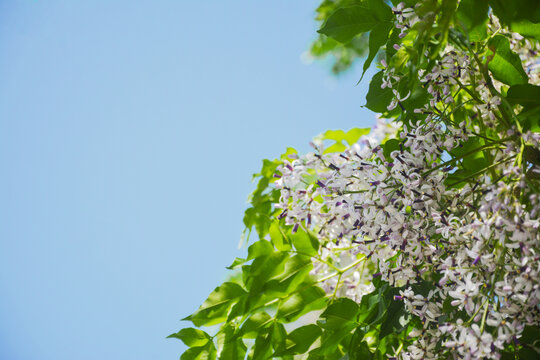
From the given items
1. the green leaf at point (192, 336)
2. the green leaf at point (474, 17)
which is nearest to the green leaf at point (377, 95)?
the green leaf at point (474, 17)

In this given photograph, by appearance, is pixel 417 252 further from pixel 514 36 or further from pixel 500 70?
pixel 514 36

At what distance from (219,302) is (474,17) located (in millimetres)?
557

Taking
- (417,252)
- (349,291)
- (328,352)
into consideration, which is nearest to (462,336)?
(417,252)

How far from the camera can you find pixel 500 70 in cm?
67

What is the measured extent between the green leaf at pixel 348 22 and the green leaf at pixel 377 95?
73 millimetres

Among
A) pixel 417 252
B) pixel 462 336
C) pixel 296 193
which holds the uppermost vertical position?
pixel 296 193

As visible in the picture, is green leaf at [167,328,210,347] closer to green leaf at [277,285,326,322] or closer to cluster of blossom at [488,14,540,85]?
green leaf at [277,285,326,322]

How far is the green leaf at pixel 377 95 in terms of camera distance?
27.8 inches

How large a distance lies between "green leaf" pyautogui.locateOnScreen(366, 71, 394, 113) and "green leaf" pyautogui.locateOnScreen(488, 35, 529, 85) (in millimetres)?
144

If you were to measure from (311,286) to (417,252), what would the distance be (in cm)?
23

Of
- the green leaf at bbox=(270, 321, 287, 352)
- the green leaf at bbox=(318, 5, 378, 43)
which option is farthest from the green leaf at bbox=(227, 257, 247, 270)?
the green leaf at bbox=(318, 5, 378, 43)

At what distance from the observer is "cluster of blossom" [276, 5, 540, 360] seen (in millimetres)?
503

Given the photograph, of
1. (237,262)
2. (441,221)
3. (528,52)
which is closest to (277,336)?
(237,262)

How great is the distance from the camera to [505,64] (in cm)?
67
